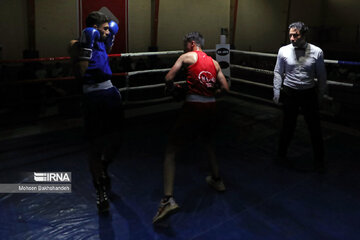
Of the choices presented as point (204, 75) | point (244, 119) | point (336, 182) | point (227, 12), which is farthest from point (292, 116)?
point (227, 12)

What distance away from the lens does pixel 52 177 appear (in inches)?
124

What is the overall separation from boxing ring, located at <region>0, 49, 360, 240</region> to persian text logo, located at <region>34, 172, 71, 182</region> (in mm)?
77

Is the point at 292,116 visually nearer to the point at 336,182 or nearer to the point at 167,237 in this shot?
the point at 336,182

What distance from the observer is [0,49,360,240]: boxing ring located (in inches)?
94.1

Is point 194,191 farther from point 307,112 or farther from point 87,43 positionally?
point 87,43

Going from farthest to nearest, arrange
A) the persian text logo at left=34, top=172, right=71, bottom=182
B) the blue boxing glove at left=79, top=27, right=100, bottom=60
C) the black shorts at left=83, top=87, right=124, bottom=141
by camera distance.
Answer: the persian text logo at left=34, top=172, right=71, bottom=182, the black shorts at left=83, top=87, right=124, bottom=141, the blue boxing glove at left=79, top=27, right=100, bottom=60

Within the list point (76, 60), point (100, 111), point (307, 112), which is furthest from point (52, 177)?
point (307, 112)

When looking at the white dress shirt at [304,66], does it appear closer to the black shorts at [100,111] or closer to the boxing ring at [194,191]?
the boxing ring at [194,191]

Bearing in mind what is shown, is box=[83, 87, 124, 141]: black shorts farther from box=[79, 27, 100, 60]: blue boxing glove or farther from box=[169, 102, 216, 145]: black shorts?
box=[169, 102, 216, 145]: black shorts

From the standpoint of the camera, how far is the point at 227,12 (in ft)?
30.7

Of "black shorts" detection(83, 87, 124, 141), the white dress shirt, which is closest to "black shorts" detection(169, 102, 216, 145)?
"black shorts" detection(83, 87, 124, 141)

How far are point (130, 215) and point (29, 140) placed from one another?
1961 mm

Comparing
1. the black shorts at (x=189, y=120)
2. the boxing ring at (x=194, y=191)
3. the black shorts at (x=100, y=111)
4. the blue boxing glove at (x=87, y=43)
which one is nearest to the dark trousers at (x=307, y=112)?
the boxing ring at (x=194, y=191)

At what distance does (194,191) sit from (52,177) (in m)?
1.25
